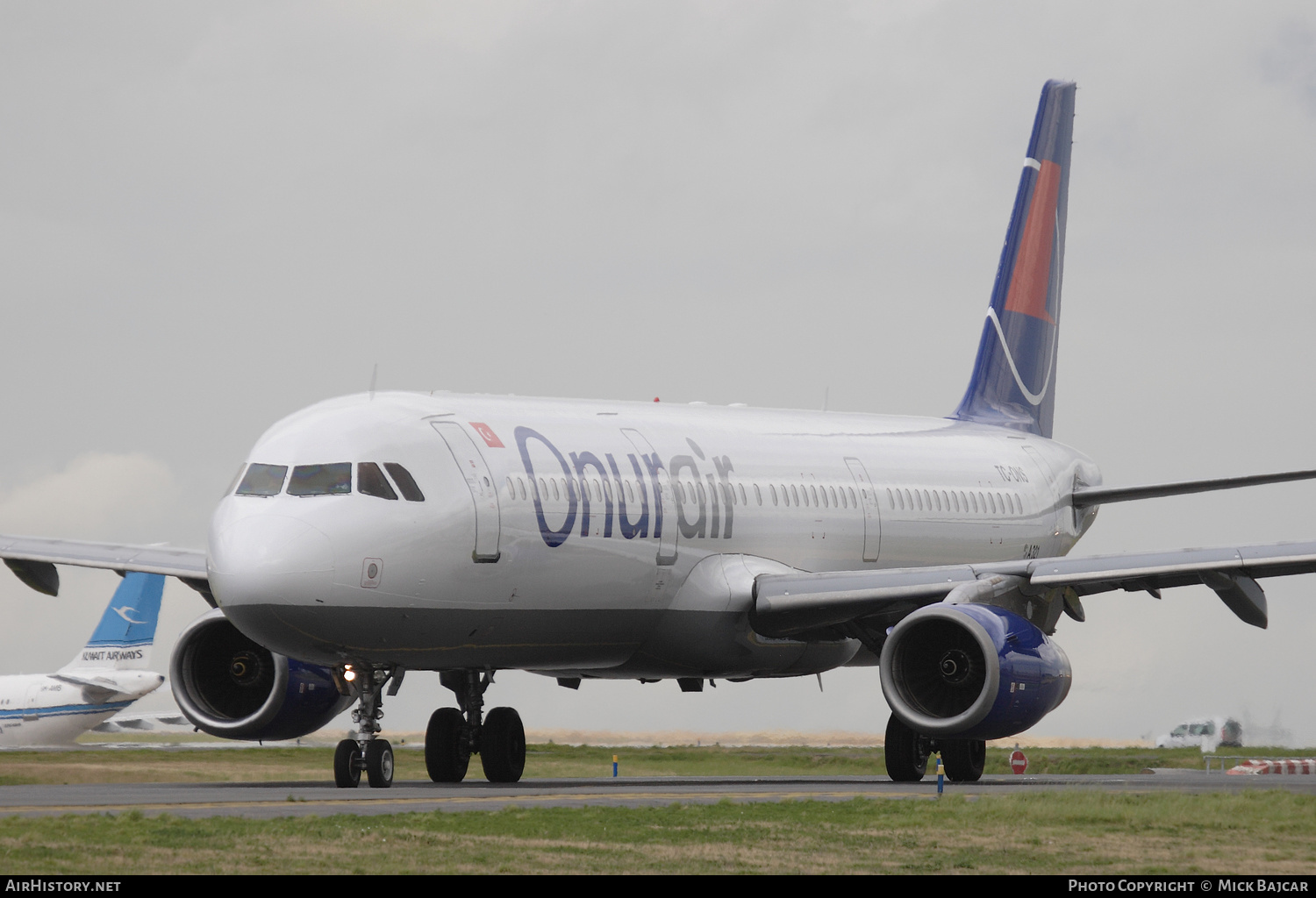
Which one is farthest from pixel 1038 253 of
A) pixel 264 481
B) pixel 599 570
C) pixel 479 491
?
pixel 264 481

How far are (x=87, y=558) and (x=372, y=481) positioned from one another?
6730 millimetres

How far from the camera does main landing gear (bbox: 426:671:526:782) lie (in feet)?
82.6

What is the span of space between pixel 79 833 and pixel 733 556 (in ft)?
40.0

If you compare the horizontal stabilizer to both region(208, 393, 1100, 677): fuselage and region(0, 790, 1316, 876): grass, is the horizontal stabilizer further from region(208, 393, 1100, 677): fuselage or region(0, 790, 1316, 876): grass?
region(0, 790, 1316, 876): grass

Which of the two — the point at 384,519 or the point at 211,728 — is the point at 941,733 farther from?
the point at 211,728

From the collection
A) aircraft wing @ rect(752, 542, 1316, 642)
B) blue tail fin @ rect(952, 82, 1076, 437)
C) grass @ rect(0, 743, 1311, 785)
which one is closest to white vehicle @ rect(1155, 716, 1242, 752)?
grass @ rect(0, 743, 1311, 785)

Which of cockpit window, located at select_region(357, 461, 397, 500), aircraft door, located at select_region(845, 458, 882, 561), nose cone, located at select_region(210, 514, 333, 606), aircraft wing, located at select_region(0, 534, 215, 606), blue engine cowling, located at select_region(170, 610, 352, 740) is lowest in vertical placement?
blue engine cowling, located at select_region(170, 610, 352, 740)

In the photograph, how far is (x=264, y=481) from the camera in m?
21.2

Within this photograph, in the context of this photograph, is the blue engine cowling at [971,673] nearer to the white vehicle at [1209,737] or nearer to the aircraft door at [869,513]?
the aircraft door at [869,513]

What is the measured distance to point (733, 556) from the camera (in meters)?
26.2

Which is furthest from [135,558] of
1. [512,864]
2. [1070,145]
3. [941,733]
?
[1070,145]

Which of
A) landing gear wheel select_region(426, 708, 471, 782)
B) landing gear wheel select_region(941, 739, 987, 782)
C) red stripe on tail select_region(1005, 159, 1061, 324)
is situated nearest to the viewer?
landing gear wheel select_region(426, 708, 471, 782)

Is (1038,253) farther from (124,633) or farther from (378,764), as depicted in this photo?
(124,633)

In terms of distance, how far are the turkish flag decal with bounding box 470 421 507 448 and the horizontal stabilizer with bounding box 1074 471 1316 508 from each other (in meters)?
12.8
